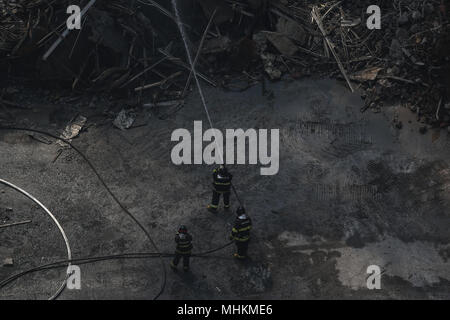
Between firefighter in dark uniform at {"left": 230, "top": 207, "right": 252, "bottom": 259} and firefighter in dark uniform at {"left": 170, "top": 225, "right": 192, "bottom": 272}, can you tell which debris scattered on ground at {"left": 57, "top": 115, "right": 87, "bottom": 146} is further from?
firefighter in dark uniform at {"left": 230, "top": 207, "right": 252, "bottom": 259}

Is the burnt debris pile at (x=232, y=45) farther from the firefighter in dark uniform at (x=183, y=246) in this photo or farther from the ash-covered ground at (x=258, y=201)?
the firefighter in dark uniform at (x=183, y=246)

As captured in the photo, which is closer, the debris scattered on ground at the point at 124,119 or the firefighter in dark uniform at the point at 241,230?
the firefighter in dark uniform at the point at 241,230

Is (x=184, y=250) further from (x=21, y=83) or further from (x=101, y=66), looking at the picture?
(x=21, y=83)

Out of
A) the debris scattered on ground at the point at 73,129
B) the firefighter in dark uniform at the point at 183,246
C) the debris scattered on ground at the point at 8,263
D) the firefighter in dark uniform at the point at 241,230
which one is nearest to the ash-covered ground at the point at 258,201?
the debris scattered on ground at the point at 8,263

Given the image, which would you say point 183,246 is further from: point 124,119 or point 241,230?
point 124,119

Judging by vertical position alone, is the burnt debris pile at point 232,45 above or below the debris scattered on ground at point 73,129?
above
